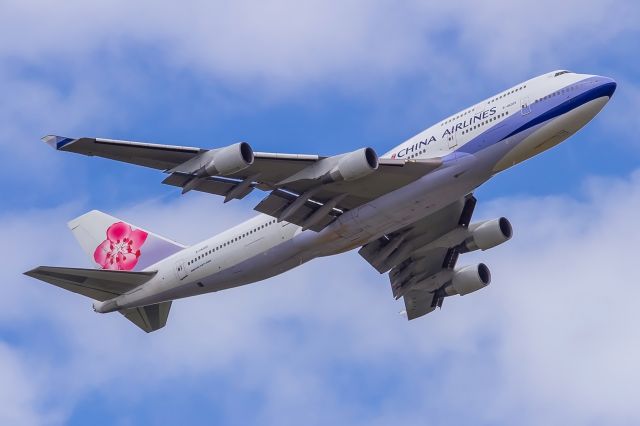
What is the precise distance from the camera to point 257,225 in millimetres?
51656

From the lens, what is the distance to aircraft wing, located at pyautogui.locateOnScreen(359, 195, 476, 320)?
179ft

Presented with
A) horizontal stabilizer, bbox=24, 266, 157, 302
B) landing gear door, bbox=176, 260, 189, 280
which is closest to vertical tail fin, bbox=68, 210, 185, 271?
horizontal stabilizer, bbox=24, 266, 157, 302

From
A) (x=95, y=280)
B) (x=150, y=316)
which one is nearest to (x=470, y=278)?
(x=150, y=316)

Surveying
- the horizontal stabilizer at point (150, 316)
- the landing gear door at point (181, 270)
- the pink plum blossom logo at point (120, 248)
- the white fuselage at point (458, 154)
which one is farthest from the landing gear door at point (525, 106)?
the pink plum blossom logo at point (120, 248)

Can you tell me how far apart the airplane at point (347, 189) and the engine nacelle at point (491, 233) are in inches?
2.1

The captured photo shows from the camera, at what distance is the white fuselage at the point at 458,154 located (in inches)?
1838

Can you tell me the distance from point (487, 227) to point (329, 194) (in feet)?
28.5

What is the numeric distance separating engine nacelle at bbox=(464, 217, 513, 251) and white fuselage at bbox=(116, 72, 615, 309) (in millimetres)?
5969

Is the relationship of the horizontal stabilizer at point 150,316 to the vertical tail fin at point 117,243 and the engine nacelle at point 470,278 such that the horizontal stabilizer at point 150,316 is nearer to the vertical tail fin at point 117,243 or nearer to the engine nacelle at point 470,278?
the vertical tail fin at point 117,243

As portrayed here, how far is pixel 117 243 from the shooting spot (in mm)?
59438

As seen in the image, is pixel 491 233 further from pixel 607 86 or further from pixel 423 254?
pixel 607 86

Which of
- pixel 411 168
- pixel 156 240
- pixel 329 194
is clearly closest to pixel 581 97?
pixel 411 168

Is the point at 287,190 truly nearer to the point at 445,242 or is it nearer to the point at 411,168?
the point at 411,168

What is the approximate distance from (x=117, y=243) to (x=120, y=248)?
43 centimetres
